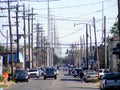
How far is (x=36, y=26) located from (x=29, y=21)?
1240 inches

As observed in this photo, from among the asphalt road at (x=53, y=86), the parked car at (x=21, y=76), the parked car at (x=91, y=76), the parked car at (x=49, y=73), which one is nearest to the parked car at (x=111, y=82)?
the asphalt road at (x=53, y=86)

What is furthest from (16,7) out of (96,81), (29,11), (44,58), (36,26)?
(44,58)

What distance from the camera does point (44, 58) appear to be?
168m

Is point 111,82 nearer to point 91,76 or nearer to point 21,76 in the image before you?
point 91,76

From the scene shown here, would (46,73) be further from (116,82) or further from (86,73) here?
(116,82)

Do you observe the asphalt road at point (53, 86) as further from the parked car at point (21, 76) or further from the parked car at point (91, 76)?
the parked car at point (21, 76)

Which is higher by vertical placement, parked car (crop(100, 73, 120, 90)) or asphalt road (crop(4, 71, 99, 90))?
parked car (crop(100, 73, 120, 90))

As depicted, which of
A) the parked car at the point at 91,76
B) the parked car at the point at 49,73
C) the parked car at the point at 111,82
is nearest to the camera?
the parked car at the point at 111,82

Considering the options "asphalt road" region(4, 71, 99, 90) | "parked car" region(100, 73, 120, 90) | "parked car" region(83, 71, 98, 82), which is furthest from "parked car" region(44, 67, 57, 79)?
"parked car" region(100, 73, 120, 90)

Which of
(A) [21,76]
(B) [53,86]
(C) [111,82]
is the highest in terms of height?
(C) [111,82]

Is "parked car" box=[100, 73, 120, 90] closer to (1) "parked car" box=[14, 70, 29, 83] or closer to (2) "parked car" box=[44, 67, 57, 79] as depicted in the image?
(1) "parked car" box=[14, 70, 29, 83]

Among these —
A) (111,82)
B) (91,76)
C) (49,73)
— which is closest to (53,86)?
(111,82)

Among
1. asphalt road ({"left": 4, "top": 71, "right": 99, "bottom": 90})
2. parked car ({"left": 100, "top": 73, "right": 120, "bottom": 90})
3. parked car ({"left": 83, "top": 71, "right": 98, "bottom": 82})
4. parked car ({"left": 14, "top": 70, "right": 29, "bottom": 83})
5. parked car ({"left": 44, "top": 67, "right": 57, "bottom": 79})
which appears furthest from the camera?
parked car ({"left": 44, "top": 67, "right": 57, "bottom": 79})

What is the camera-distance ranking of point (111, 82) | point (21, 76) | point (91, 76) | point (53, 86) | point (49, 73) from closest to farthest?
1. point (111, 82)
2. point (53, 86)
3. point (91, 76)
4. point (21, 76)
5. point (49, 73)
